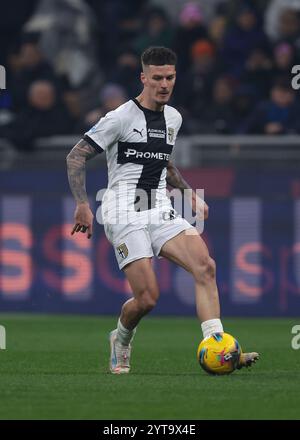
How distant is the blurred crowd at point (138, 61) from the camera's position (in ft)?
58.7

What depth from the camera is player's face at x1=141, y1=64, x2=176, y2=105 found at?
10242 mm

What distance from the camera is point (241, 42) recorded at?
18781 millimetres

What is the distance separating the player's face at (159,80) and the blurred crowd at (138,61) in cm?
725

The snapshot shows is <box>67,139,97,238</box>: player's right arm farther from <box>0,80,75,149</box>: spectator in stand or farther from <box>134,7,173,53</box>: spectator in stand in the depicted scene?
<box>134,7,173,53</box>: spectator in stand

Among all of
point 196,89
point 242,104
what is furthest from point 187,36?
point 242,104

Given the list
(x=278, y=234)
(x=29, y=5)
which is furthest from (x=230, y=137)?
(x=29, y=5)

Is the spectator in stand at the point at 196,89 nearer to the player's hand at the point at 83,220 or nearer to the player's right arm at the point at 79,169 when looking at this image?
the player's right arm at the point at 79,169

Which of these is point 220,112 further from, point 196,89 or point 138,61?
point 138,61

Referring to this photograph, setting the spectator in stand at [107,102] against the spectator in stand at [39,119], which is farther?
the spectator in stand at [107,102]

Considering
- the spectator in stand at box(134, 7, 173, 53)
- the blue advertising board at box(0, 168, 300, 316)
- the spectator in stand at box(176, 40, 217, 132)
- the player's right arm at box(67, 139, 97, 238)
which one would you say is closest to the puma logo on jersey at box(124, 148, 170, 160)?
the player's right arm at box(67, 139, 97, 238)

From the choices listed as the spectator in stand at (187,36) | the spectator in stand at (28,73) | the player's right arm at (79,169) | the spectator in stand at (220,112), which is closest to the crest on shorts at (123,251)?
the player's right arm at (79,169)

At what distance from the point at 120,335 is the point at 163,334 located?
4482 millimetres

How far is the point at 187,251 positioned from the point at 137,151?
890 millimetres
